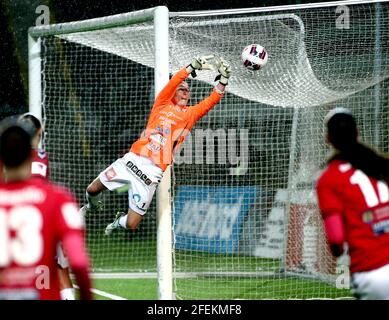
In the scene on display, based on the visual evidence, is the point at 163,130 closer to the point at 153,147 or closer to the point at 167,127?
the point at 167,127

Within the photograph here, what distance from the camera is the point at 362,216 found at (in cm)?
460

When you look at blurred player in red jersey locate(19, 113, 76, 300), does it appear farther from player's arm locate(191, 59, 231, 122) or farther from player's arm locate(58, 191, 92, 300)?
player's arm locate(191, 59, 231, 122)

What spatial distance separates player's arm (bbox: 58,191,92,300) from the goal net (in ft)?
18.2

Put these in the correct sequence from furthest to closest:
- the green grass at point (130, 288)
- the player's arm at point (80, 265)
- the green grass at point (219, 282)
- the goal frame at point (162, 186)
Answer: the green grass at point (130, 288) < the green grass at point (219, 282) < the goal frame at point (162, 186) < the player's arm at point (80, 265)

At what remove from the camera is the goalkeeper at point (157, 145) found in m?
8.91

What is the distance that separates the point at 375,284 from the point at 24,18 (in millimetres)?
14712

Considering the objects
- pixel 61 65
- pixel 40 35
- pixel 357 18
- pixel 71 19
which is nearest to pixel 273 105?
pixel 357 18

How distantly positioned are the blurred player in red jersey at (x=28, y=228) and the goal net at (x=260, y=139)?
5464 millimetres

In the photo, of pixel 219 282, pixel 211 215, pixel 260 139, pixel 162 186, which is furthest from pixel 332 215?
pixel 211 215

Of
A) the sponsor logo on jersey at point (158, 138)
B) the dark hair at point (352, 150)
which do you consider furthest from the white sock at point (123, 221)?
the dark hair at point (352, 150)

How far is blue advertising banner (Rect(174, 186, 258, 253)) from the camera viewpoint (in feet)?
35.6

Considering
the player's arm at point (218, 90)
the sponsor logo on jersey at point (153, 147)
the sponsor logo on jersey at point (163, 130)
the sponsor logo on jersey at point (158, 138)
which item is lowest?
the sponsor logo on jersey at point (153, 147)

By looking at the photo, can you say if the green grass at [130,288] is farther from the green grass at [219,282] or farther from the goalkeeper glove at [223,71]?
the goalkeeper glove at [223,71]

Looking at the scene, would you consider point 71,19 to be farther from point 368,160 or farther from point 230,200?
point 368,160
